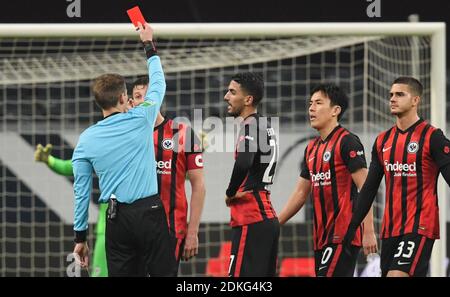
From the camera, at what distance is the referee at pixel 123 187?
6.68m

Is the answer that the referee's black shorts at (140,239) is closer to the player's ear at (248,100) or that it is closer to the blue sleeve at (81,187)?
the blue sleeve at (81,187)

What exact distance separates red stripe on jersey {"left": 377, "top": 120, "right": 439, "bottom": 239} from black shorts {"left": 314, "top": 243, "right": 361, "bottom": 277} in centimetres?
34

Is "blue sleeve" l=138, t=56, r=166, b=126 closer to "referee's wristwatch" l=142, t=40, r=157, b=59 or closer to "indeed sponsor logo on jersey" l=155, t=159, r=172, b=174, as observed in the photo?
"referee's wristwatch" l=142, t=40, r=157, b=59

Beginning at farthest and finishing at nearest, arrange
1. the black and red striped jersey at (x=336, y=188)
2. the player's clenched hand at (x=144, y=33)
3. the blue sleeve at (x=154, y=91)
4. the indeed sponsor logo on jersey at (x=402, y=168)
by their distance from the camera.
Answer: the black and red striped jersey at (x=336, y=188)
the indeed sponsor logo on jersey at (x=402, y=168)
the player's clenched hand at (x=144, y=33)
the blue sleeve at (x=154, y=91)

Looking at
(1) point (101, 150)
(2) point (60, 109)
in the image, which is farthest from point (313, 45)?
(1) point (101, 150)

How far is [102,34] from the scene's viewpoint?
932 centimetres

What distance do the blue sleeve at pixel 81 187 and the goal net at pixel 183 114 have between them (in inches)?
163

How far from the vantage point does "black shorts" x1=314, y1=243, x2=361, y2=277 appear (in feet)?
24.2

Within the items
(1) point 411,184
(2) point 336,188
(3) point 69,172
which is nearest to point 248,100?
(2) point 336,188

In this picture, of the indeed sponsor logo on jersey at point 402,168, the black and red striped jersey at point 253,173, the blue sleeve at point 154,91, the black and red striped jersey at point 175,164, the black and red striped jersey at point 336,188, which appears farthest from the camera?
the black and red striped jersey at point 175,164

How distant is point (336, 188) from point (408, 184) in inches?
22.1

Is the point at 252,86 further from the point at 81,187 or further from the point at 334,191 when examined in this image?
the point at 81,187
